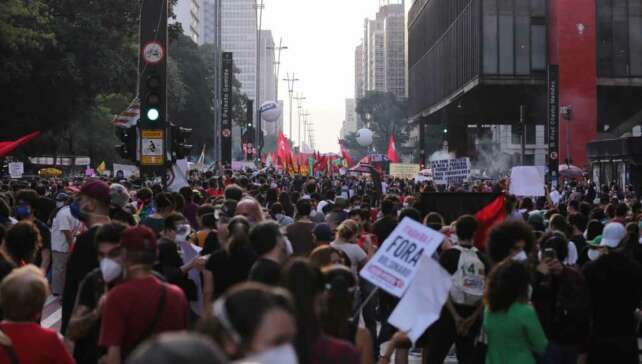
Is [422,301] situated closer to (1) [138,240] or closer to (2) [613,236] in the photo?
(1) [138,240]

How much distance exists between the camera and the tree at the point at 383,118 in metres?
134

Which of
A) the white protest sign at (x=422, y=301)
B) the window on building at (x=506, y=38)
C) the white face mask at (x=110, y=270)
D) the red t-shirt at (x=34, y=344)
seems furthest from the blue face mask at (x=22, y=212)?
the window on building at (x=506, y=38)

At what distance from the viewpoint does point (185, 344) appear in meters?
2.54

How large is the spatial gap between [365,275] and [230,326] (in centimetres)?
347

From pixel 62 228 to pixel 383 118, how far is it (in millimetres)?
122268

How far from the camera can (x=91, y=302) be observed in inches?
263

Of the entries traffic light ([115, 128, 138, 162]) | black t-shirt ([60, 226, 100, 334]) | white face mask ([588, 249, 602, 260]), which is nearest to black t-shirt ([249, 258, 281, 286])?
black t-shirt ([60, 226, 100, 334])

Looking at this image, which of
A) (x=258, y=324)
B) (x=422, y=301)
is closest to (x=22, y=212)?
(x=422, y=301)

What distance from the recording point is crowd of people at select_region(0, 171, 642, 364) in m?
3.87

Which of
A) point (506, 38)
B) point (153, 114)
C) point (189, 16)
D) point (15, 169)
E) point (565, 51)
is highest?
point (189, 16)

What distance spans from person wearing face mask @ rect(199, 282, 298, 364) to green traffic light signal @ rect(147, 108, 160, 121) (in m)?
13.1

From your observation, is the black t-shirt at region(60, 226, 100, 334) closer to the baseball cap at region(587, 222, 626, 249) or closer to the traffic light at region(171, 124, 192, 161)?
the baseball cap at region(587, 222, 626, 249)

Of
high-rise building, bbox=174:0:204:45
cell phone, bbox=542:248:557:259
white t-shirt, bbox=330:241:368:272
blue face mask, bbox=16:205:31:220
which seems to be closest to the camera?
cell phone, bbox=542:248:557:259

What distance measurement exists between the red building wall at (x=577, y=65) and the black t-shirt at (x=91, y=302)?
4845cm
